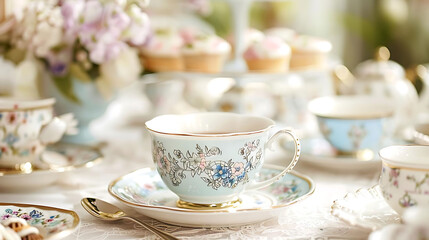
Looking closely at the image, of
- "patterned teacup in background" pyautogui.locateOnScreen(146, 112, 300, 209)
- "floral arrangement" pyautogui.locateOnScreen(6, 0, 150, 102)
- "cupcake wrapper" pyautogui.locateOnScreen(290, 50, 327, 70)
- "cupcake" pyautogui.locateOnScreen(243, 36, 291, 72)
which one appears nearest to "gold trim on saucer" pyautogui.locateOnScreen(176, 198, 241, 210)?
"patterned teacup in background" pyautogui.locateOnScreen(146, 112, 300, 209)

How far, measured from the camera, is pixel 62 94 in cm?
134

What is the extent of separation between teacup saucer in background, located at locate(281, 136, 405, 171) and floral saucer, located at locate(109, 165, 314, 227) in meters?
0.17

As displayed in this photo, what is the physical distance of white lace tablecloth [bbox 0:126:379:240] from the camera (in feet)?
2.69

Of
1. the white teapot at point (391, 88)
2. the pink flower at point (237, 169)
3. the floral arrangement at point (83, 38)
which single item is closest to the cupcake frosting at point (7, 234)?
the pink flower at point (237, 169)

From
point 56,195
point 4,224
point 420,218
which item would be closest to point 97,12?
point 56,195

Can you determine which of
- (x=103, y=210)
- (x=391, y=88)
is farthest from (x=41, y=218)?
(x=391, y=88)

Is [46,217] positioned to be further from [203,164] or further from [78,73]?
[78,73]

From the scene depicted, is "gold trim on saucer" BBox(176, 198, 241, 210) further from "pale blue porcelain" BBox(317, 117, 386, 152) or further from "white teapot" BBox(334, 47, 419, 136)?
"white teapot" BBox(334, 47, 419, 136)

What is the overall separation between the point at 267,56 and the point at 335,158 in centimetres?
40

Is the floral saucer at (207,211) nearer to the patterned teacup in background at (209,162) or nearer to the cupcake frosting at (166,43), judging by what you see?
the patterned teacup in background at (209,162)

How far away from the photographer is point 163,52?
1529 millimetres

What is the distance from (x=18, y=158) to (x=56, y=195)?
0.12 m

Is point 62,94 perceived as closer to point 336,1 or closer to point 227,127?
point 227,127

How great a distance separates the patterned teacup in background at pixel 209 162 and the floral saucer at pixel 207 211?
1.4 inches
